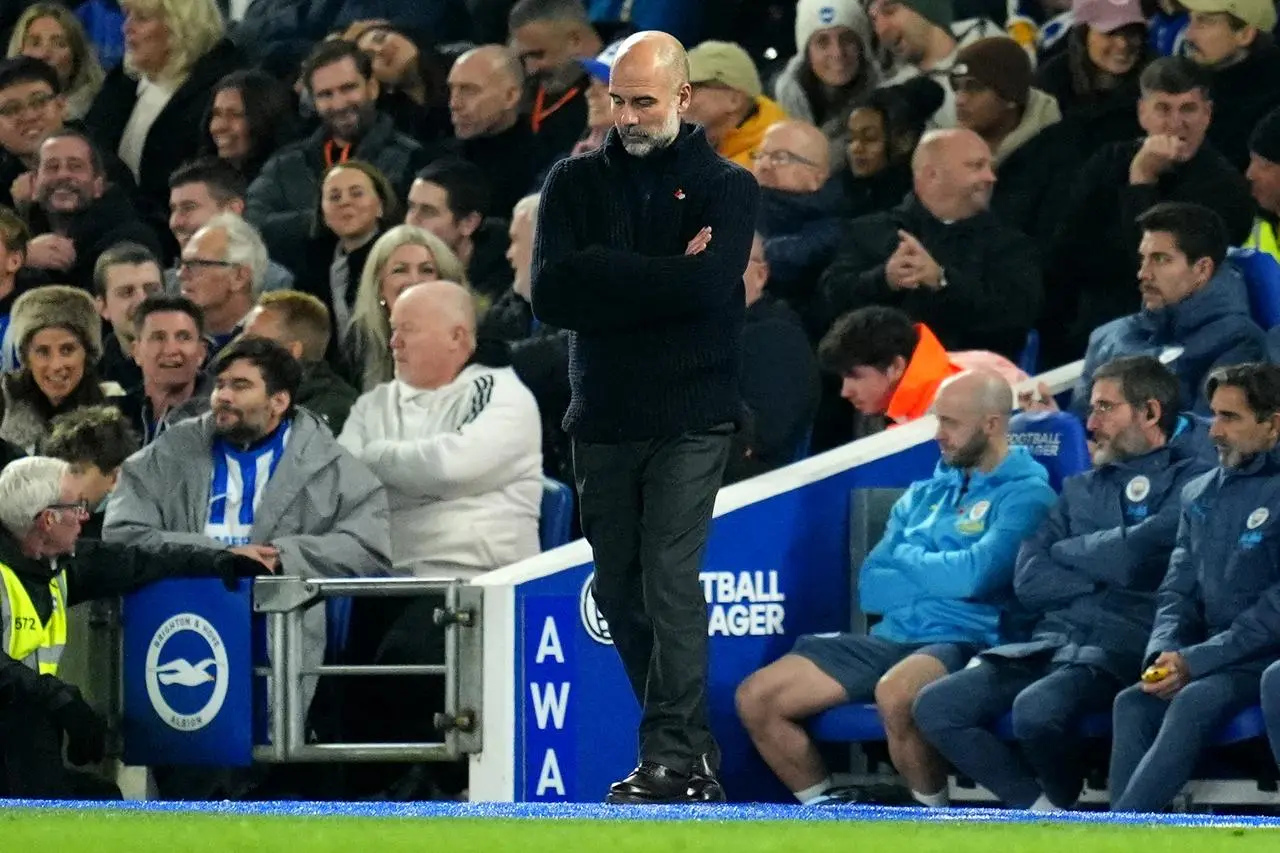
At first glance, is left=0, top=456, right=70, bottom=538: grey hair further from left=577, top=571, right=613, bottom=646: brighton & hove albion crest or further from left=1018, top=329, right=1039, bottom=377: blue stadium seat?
left=1018, top=329, right=1039, bottom=377: blue stadium seat

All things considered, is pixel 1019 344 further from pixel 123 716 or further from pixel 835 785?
pixel 123 716

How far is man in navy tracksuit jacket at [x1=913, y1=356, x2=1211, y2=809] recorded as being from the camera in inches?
332

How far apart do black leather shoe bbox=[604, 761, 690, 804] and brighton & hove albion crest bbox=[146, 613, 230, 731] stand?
8.15 ft

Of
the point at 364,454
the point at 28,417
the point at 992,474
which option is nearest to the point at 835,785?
the point at 992,474

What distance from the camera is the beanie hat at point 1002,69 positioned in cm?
1134

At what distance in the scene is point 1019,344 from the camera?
34.2ft

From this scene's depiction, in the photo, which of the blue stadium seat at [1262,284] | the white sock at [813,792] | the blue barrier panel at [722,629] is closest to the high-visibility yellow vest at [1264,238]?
the blue stadium seat at [1262,284]

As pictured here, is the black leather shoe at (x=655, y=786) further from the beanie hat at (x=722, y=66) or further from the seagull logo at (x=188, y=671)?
the beanie hat at (x=722, y=66)

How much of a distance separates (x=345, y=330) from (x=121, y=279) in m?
1.29

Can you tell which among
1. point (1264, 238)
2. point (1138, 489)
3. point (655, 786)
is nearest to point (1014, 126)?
point (1264, 238)

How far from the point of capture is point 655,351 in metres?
7.11

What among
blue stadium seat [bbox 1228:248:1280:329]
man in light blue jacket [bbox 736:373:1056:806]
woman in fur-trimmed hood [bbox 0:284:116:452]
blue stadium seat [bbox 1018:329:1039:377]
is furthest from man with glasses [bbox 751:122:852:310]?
woman in fur-trimmed hood [bbox 0:284:116:452]

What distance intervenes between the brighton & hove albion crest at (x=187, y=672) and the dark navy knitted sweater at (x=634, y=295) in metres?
2.42

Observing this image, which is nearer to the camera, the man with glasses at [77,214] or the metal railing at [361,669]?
the metal railing at [361,669]
